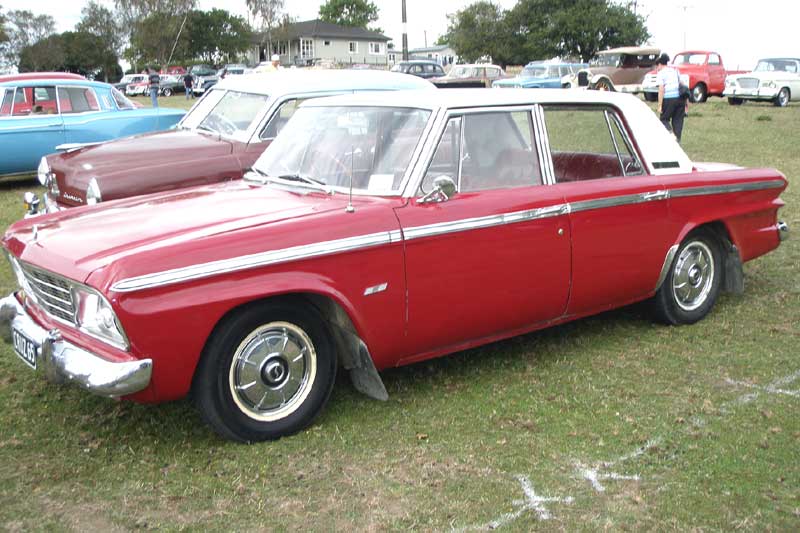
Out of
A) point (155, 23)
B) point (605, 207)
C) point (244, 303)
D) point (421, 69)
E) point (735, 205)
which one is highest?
point (155, 23)

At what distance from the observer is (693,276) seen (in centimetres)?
559

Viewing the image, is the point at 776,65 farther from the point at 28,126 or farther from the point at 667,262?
the point at 667,262

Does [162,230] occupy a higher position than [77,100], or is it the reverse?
[77,100]

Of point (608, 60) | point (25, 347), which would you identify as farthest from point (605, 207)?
point (608, 60)

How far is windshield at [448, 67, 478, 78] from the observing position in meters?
32.4

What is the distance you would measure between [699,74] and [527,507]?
27971 mm

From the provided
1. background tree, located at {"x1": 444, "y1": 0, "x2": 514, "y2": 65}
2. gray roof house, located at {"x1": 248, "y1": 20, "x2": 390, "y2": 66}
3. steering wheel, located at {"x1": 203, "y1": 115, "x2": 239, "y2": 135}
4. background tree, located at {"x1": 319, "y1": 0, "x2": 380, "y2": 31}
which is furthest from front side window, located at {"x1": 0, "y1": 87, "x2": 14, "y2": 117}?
background tree, located at {"x1": 319, "y1": 0, "x2": 380, "y2": 31}

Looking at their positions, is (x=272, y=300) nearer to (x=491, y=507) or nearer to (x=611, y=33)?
(x=491, y=507)

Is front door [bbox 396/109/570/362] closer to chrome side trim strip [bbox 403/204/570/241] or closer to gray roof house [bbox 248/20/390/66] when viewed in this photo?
chrome side trim strip [bbox 403/204/570/241]

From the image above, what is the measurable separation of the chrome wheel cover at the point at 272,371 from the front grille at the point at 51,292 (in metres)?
0.79

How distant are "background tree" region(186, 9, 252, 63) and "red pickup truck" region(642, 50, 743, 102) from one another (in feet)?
189

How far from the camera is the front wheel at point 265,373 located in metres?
3.71

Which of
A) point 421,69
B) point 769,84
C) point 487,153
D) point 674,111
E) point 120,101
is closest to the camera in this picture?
point 487,153

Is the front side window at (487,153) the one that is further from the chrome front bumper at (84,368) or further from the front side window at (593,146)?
the chrome front bumper at (84,368)
